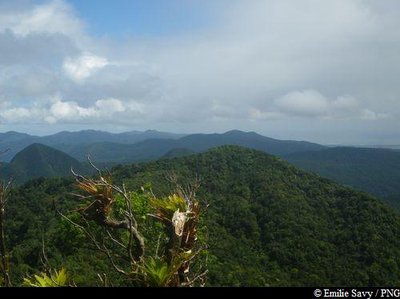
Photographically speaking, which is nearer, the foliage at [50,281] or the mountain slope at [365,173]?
the foliage at [50,281]

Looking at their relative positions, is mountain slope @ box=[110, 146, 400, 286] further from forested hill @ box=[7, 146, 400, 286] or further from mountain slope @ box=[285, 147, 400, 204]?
mountain slope @ box=[285, 147, 400, 204]

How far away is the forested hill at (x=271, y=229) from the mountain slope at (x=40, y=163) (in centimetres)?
11978

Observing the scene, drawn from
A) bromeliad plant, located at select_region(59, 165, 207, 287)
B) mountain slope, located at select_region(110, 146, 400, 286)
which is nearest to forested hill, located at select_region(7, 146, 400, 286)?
mountain slope, located at select_region(110, 146, 400, 286)

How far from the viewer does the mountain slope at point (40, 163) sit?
577 ft

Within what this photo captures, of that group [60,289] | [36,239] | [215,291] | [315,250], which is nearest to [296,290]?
[215,291]

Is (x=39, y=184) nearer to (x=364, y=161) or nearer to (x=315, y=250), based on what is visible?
(x=315, y=250)

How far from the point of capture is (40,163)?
186m

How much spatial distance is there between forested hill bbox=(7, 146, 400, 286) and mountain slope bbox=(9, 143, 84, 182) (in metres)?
120

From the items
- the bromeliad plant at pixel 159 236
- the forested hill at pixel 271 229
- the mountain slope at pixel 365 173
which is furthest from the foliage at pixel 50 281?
the mountain slope at pixel 365 173

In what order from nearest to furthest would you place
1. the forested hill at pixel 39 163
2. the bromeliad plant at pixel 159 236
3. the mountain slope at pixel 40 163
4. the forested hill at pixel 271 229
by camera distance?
the bromeliad plant at pixel 159 236, the forested hill at pixel 271 229, the forested hill at pixel 39 163, the mountain slope at pixel 40 163

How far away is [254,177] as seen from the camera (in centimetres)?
6538

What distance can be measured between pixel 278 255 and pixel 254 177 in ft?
Answer: 81.3

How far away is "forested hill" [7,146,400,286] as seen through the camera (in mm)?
33500

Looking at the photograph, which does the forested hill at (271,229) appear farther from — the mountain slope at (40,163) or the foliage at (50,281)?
the mountain slope at (40,163)
